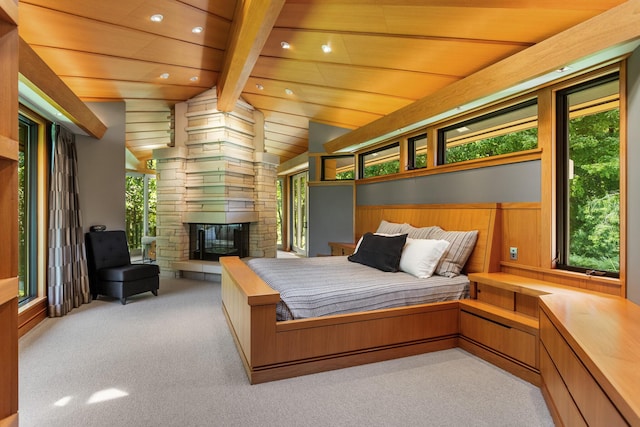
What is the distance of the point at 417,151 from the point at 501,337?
2.57m

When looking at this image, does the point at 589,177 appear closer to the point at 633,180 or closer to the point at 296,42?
the point at 633,180

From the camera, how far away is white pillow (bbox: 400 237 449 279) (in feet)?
10.6

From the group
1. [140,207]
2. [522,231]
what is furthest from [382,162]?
[140,207]

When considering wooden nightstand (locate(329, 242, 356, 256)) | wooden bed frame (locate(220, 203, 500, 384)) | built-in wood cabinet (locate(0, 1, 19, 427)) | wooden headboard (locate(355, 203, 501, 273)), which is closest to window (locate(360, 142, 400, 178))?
wooden headboard (locate(355, 203, 501, 273))

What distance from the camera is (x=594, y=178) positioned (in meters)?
2.60

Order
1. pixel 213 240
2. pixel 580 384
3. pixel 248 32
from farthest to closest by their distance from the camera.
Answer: pixel 213 240 < pixel 248 32 < pixel 580 384

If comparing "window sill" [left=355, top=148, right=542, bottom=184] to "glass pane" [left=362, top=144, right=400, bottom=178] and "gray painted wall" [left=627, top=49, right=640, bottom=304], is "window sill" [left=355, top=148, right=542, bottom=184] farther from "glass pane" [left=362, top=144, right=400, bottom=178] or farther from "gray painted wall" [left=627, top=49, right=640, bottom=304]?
"gray painted wall" [left=627, top=49, right=640, bottom=304]

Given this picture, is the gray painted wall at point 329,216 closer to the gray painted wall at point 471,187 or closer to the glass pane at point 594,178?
the gray painted wall at point 471,187

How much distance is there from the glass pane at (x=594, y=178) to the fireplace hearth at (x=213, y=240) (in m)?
5.02

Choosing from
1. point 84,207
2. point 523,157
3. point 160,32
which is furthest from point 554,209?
point 84,207

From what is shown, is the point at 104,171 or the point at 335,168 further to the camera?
the point at 335,168

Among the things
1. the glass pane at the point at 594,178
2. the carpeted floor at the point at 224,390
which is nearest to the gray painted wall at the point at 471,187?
the glass pane at the point at 594,178

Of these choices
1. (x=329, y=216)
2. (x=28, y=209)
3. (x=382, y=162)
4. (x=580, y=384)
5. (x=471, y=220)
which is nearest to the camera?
(x=580, y=384)

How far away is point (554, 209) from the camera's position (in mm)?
2816
